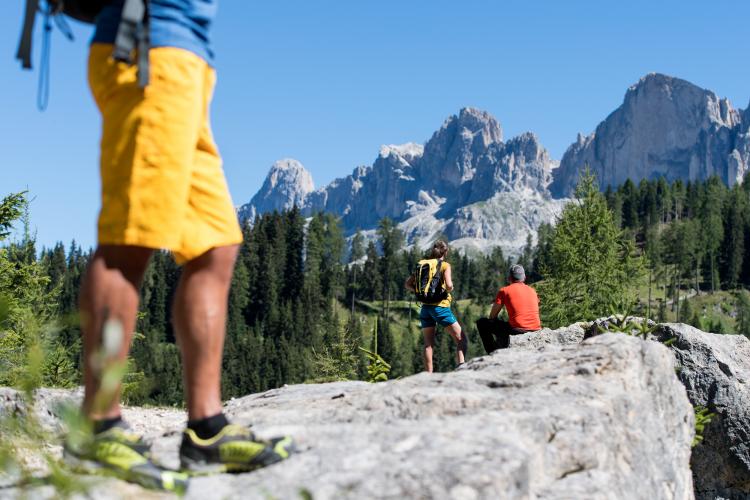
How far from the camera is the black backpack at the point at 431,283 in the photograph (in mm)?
10086

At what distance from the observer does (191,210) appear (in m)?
2.65

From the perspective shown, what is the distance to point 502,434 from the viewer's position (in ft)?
8.65

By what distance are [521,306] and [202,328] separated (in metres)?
8.65

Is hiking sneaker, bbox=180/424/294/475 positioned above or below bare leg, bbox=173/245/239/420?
below

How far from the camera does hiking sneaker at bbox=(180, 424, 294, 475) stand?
97.5 inches

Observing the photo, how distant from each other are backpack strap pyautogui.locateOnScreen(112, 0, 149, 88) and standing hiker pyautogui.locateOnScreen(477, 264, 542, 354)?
854 centimetres

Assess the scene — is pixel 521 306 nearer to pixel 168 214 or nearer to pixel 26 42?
pixel 168 214

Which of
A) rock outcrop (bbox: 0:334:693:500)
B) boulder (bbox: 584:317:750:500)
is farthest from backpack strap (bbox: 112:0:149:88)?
boulder (bbox: 584:317:750:500)

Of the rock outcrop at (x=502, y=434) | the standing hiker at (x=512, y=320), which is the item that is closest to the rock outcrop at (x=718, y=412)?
the standing hiker at (x=512, y=320)

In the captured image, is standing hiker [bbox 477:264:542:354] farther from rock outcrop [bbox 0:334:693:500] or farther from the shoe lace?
the shoe lace

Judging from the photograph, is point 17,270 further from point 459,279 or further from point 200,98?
point 459,279

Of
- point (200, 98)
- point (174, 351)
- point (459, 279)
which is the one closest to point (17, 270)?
point (200, 98)

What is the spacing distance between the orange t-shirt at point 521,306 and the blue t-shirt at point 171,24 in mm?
8502

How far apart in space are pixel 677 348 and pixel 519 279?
3449 millimetres
